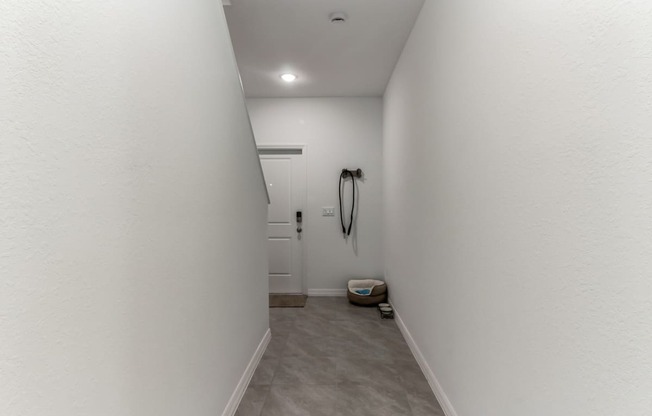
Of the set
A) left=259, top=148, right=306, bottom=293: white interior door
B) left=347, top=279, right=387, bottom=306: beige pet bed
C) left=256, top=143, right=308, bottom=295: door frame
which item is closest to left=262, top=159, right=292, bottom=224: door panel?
left=259, top=148, right=306, bottom=293: white interior door

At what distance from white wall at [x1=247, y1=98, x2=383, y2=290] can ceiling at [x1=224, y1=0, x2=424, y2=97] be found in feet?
1.16

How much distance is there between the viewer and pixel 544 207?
103 cm

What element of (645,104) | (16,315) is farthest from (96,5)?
(645,104)

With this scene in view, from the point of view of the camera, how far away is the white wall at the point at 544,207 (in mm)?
748

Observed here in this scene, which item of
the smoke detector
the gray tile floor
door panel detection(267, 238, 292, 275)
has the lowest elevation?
the gray tile floor

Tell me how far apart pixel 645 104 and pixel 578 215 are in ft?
0.96

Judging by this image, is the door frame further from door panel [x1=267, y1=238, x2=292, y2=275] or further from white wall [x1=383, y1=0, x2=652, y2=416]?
white wall [x1=383, y1=0, x2=652, y2=416]

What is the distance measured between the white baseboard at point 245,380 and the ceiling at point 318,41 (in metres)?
2.45

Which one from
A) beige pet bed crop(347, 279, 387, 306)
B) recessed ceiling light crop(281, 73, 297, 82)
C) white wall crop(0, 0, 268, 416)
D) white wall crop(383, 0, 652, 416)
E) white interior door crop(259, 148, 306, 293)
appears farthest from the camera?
white interior door crop(259, 148, 306, 293)

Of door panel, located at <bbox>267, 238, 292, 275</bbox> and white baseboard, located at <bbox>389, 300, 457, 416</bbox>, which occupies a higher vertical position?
door panel, located at <bbox>267, 238, 292, 275</bbox>

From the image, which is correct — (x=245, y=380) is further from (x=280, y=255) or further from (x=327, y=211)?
(x=327, y=211)

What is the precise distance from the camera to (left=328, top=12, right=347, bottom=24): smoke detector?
101 inches

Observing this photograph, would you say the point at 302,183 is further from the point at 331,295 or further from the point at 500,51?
the point at 500,51

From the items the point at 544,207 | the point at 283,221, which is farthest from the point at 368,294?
the point at 544,207
